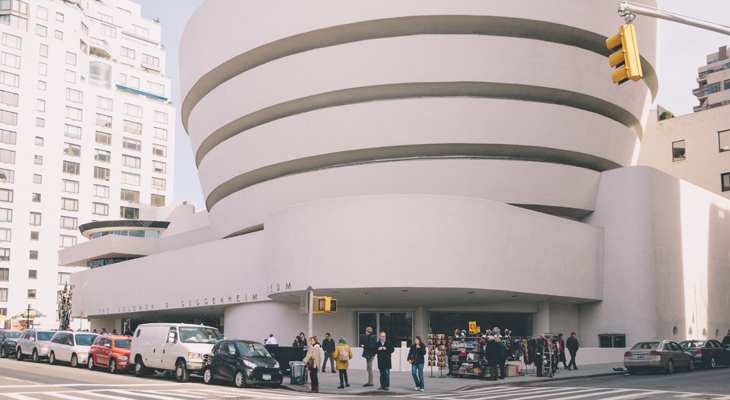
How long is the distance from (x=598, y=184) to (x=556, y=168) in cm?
373

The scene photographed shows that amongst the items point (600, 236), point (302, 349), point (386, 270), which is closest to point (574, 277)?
point (600, 236)

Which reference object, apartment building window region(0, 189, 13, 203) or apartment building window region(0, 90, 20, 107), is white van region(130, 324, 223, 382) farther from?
apartment building window region(0, 90, 20, 107)

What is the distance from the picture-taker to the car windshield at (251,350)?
805 inches

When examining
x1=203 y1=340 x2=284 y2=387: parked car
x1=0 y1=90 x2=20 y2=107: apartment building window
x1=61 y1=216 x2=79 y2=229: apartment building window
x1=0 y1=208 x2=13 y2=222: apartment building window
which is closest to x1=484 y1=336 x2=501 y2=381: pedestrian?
x1=203 y1=340 x2=284 y2=387: parked car

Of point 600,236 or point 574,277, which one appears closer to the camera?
point 574,277

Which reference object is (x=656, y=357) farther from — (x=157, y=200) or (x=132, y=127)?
(x=132, y=127)

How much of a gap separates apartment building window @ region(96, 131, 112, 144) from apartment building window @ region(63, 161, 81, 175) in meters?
4.29

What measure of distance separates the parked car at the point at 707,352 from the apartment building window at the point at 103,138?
2822 inches

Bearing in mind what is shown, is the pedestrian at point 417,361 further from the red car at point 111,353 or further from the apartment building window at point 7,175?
the apartment building window at point 7,175

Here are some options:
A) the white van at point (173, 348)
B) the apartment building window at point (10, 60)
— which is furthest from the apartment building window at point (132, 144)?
the white van at point (173, 348)

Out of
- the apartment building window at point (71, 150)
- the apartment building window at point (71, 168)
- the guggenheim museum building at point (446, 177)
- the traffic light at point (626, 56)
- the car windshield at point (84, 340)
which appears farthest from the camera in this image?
the apartment building window at point (71, 150)

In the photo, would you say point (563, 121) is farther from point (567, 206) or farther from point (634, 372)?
point (634, 372)

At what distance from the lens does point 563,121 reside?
34312 millimetres

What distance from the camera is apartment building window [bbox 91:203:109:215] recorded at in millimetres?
79375
